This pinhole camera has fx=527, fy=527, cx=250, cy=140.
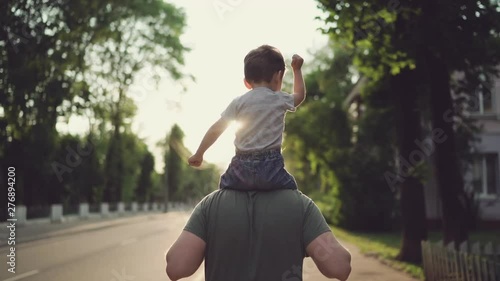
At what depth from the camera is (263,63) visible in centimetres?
226

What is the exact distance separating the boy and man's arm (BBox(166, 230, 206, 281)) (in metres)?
0.26

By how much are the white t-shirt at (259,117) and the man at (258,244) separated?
0.27 metres

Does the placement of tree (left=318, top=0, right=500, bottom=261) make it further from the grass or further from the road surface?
the road surface

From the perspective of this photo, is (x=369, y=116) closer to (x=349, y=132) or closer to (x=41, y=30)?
(x=349, y=132)

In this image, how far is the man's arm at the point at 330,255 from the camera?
6.66ft

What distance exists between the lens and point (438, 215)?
25.4 meters

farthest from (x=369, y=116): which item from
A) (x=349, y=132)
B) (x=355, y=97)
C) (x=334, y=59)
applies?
(x=334, y=59)

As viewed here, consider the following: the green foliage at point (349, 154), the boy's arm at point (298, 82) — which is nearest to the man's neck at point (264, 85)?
the boy's arm at point (298, 82)

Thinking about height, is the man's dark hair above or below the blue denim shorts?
above

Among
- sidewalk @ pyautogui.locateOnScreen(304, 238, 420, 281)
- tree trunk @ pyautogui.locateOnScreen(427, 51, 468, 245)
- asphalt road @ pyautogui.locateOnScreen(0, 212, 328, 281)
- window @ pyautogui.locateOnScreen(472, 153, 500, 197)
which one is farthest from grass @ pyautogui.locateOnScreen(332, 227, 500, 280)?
window @ pyautogui.locateOnScreen(472, 153, 500, 197)

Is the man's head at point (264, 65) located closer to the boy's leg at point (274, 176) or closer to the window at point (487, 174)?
the boy's leg at point (274, 176)

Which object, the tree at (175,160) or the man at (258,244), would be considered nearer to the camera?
the man at (258,244)

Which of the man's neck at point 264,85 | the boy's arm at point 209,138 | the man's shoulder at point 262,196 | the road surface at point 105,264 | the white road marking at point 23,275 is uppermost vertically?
the man's neck at point 264,85

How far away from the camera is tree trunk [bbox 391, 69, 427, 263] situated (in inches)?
529
